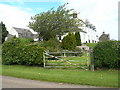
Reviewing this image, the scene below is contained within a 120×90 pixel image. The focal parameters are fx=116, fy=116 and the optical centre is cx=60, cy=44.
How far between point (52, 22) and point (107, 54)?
1443 centimetres

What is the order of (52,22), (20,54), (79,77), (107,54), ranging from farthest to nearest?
(52,22), (20,54), (107,54), (79,77)

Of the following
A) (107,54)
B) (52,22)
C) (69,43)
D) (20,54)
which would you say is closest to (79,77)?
A: (107,54)

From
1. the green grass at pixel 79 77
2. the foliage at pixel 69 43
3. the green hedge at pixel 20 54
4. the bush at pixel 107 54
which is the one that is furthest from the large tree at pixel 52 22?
the green grass at pixel 79 77

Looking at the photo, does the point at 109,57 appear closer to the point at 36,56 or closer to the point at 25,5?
the point at 36,56

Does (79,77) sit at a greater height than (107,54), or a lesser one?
lesser

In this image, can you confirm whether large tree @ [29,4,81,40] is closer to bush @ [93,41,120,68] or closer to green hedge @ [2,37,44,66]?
green hedge @ [2,37,44,66]

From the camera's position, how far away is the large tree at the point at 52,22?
21.0 metres

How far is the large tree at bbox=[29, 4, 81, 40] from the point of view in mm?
20969

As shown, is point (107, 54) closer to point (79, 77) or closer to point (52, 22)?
point (79, 77)

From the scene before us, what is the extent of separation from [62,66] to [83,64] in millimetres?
1714

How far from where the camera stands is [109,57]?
800 centimetres

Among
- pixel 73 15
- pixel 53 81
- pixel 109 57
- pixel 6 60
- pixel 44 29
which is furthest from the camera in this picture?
pixel 73 15

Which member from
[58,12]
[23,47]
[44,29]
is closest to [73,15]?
[58,12]

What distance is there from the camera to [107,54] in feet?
26.4
